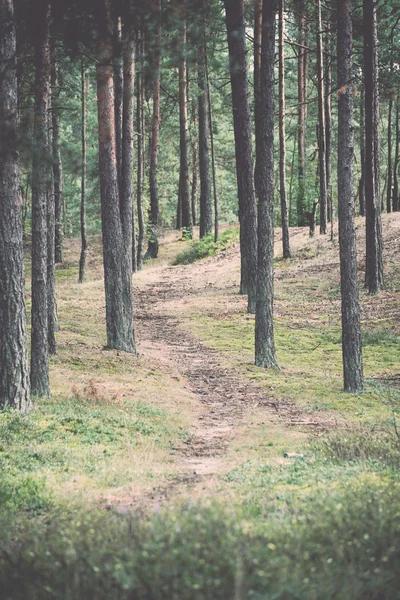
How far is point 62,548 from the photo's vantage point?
14.0ft

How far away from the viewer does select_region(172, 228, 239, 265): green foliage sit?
112 feet

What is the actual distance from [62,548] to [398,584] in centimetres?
220

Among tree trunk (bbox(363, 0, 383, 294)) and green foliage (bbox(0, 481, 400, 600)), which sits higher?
tree trunk (bbox(363, 0, 383, 294))

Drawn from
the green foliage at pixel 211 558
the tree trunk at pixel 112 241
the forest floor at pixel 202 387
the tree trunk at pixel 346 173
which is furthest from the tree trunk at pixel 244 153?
the green foliage at pixel 211 558

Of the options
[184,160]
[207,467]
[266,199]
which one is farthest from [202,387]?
[184,160]

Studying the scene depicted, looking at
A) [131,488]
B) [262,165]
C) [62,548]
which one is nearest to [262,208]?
[262,165]

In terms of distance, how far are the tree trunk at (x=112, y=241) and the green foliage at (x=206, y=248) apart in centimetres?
1793

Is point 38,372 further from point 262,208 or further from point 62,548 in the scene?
point 62,548

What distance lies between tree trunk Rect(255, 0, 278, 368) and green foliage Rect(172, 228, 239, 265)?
19.2 metres

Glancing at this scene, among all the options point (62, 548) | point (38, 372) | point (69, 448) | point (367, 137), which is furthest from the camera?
point (367, 137)

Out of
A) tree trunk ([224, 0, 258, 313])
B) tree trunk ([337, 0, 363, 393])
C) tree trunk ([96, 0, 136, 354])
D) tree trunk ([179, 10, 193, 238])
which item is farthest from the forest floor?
tree trunk ([179, 10, 193, 238])

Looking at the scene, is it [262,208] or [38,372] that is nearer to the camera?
[38,372]

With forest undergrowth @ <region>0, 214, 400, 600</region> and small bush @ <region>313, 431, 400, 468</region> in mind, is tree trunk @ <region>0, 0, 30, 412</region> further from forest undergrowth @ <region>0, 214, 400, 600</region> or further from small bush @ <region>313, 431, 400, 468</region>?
small bush @ <region>313, 431, 400, 468</region>

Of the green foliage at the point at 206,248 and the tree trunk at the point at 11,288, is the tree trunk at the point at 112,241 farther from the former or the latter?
the green foliage at the point at 206,248
